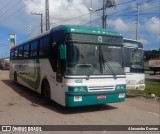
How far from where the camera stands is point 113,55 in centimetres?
1118

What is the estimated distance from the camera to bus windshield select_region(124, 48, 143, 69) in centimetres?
1494

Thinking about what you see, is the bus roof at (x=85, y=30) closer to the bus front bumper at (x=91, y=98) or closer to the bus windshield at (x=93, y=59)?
the bus windshield at (x=93, y=59)

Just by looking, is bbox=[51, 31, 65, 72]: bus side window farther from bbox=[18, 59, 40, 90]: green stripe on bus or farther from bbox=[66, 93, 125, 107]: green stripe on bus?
bbox=[18, 59, 40, 90]: green stripe on bus

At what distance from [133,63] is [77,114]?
588 cm

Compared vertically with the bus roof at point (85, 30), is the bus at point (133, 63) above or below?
below

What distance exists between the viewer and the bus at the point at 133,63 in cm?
1488

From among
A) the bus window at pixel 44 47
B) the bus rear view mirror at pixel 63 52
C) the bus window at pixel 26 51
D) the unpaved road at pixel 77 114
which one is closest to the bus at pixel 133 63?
the unpaved road at pixel 77 114

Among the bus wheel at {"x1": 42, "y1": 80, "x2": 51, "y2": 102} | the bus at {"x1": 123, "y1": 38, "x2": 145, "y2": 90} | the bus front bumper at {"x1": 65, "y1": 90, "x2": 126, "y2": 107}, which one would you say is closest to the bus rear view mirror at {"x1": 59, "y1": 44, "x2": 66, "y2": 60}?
the bus front bumper at {"x1": 65, "y1": 90, "x2": 126, "y2": 107}

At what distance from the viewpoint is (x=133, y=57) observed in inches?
600

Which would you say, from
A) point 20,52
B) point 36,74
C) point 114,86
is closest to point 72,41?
point 114,86

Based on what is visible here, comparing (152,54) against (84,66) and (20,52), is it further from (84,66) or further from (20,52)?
(84,66)

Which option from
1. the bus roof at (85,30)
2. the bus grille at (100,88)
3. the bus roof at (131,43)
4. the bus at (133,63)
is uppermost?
the bus roof at (85,30)

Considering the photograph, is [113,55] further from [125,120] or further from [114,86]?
[125,120]

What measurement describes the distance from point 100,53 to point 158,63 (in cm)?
4228
